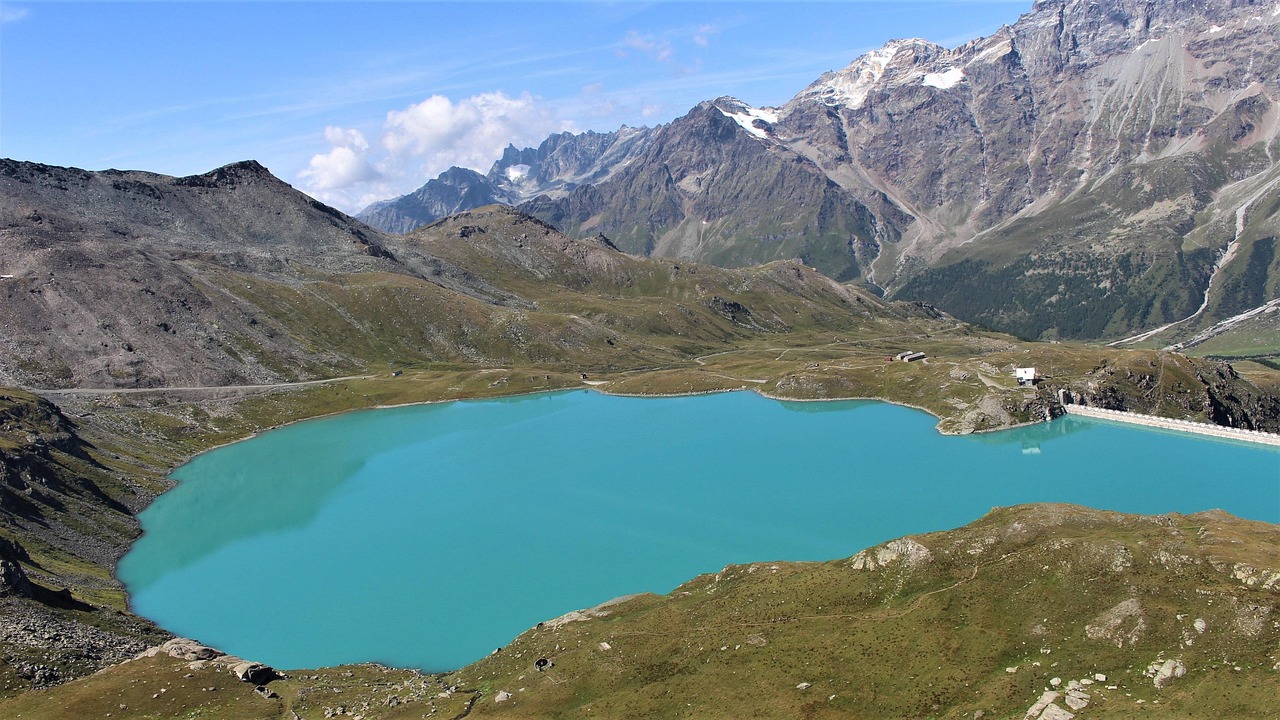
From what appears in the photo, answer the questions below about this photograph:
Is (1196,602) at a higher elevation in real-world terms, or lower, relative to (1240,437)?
higher

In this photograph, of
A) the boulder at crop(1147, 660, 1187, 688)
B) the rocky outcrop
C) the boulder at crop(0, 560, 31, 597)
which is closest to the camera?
the boulder at crop(1147, 660, 1187, 688)

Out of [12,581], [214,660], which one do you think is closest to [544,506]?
[214,660]

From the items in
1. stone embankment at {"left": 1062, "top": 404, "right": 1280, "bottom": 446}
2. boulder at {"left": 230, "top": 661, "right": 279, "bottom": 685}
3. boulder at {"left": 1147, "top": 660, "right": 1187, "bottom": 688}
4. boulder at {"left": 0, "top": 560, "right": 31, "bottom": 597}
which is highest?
boulder at {"left": 0, "top": 560, "right": 31, "bottom": 597}

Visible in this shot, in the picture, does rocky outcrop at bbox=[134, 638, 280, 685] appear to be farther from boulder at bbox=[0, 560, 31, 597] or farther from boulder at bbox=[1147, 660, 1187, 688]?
boulder at bbox=[1147, 660, 1187, 688]

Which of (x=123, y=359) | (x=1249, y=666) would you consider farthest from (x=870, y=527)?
(x=123, y=359)

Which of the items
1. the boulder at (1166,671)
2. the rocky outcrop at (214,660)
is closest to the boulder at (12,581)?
the rocky outcrop at (214,660)

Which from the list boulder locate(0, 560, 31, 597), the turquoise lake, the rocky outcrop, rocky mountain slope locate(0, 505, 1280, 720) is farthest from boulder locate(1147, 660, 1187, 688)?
boulder locate(0, 560, 31, 597)

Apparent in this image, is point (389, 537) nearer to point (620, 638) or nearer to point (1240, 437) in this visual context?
point (620, 638)
